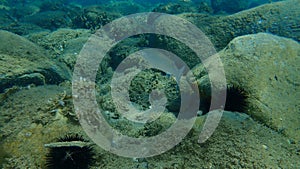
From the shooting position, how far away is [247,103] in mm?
3275

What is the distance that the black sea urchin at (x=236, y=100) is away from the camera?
3.18m

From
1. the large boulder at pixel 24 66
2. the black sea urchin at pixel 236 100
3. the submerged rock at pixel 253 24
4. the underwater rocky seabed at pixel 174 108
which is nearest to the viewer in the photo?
the underwater rocky seabed at pixel 174 108

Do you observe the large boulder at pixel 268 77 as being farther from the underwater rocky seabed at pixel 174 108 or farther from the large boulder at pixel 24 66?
the large boulder at pixel 24 66

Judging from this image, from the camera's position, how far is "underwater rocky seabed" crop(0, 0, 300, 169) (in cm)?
256

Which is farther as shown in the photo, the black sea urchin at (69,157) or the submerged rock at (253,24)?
the submerged rock at (253,24)

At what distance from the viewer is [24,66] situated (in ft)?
15.6

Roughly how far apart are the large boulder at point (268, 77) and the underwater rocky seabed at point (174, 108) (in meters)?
0.01

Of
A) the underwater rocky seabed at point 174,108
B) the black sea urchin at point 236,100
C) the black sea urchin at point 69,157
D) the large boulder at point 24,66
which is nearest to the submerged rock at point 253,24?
the underwater rocky seabed at point 174,108

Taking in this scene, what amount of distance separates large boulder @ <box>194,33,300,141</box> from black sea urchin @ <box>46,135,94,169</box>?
2.07 m

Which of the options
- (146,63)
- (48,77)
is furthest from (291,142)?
(48,77)

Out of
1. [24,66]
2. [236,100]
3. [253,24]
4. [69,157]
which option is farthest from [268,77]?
[24,66]

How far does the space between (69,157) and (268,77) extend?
3237 millimetres

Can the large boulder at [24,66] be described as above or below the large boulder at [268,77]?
below

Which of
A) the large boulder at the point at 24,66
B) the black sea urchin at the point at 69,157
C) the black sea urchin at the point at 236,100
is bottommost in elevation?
the large boulder at the point at 24,66
